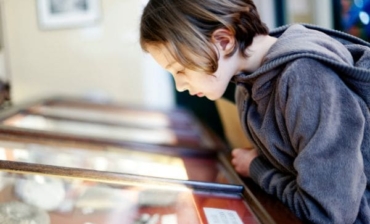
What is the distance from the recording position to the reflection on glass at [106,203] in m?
0.99

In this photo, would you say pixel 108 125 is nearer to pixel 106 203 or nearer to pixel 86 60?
pixel 106 203

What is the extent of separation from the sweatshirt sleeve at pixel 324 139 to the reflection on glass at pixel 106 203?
0.48ft

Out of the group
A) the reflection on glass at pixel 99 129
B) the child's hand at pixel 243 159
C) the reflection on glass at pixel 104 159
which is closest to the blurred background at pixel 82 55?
the reflection on glass at pixel 99 129

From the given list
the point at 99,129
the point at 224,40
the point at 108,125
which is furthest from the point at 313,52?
the point at 108,125

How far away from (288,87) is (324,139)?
123mm

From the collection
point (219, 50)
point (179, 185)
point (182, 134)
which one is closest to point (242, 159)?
point (179, 185)

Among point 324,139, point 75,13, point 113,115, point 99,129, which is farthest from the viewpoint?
point 75,13

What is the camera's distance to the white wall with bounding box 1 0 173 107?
147 inches

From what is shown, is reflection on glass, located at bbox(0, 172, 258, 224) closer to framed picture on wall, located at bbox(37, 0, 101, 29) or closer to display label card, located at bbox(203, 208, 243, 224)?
display label card, located at bbox(203, 208, 243, 224)

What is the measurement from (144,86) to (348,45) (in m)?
2.91

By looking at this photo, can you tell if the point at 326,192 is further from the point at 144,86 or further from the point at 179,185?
the point at 144,86

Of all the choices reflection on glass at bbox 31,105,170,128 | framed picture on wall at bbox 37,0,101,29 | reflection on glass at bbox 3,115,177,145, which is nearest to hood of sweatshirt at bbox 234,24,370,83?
reflection on glass at bbox 3,115,177,145

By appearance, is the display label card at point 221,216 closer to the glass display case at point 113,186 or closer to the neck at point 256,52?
the glass display case at point 113,186

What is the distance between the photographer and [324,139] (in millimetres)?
881
